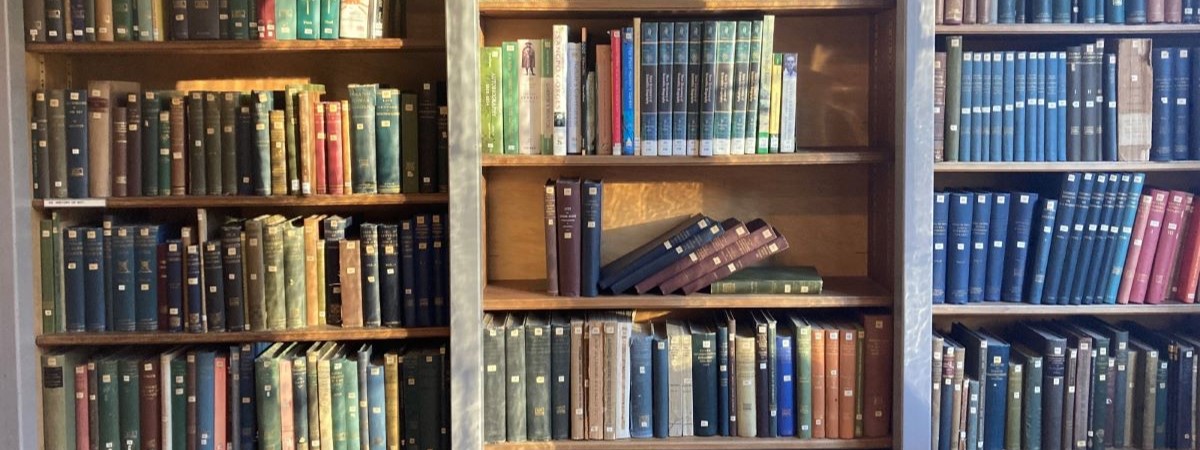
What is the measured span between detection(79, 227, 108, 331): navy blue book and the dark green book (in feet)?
2.18

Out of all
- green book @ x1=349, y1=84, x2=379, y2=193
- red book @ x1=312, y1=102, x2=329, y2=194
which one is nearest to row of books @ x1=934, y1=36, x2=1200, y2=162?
green book @ x1=349, y1=84, x2=379, y2=193

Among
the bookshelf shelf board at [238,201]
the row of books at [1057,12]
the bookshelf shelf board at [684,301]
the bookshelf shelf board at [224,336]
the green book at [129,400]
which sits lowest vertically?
the green book at [129,400]

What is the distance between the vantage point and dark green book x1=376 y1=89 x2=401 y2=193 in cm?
213

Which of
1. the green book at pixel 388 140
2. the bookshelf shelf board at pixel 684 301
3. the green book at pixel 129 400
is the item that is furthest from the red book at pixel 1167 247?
the green book at pixel 129 400

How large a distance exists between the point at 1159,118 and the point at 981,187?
41 cm

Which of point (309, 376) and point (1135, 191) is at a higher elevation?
point (1135, 191)

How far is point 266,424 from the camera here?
2.16 metres

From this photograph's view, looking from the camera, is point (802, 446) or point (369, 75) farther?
point (369, 75)

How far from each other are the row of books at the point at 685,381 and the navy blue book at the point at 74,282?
0.94 m

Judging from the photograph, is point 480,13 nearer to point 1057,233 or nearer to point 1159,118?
point 1057,233

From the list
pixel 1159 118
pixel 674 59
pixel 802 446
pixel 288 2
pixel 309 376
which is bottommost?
pixel 802 446

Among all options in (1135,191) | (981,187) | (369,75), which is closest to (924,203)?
(981,187)

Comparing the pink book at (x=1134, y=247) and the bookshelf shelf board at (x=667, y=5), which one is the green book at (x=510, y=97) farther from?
the pink book at (x=1134, y=247)

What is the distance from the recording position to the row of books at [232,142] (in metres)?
2.12
